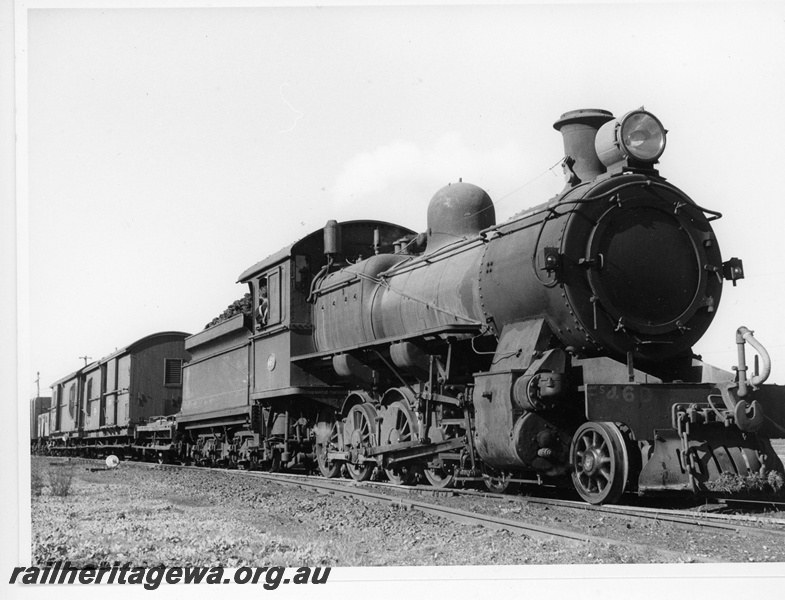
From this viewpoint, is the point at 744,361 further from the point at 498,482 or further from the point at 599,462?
the point at 498,482

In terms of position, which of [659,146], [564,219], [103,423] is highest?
[659,146]

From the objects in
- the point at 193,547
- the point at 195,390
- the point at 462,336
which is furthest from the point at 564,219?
the point at 195,390

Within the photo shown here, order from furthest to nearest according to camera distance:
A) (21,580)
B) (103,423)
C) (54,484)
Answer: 1. (103,423)
2. (54,484)
3. (21,580)

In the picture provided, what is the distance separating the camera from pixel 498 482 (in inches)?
358

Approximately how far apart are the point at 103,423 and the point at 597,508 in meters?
20.5

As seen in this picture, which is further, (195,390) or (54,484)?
(195,390)

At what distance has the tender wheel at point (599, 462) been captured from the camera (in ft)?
23.4

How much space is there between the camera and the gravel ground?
19.5ft

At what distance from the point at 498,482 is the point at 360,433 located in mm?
2897

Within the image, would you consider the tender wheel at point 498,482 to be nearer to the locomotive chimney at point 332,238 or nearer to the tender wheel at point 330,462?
the tender wheel at point 330,462

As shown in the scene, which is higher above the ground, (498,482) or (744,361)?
(744,361)

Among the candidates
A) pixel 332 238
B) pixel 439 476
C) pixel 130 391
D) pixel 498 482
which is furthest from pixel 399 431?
pixel 130 391

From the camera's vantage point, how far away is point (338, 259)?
1351cm

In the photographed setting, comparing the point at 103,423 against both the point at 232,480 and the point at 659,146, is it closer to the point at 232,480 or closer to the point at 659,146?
the point at 232,480
